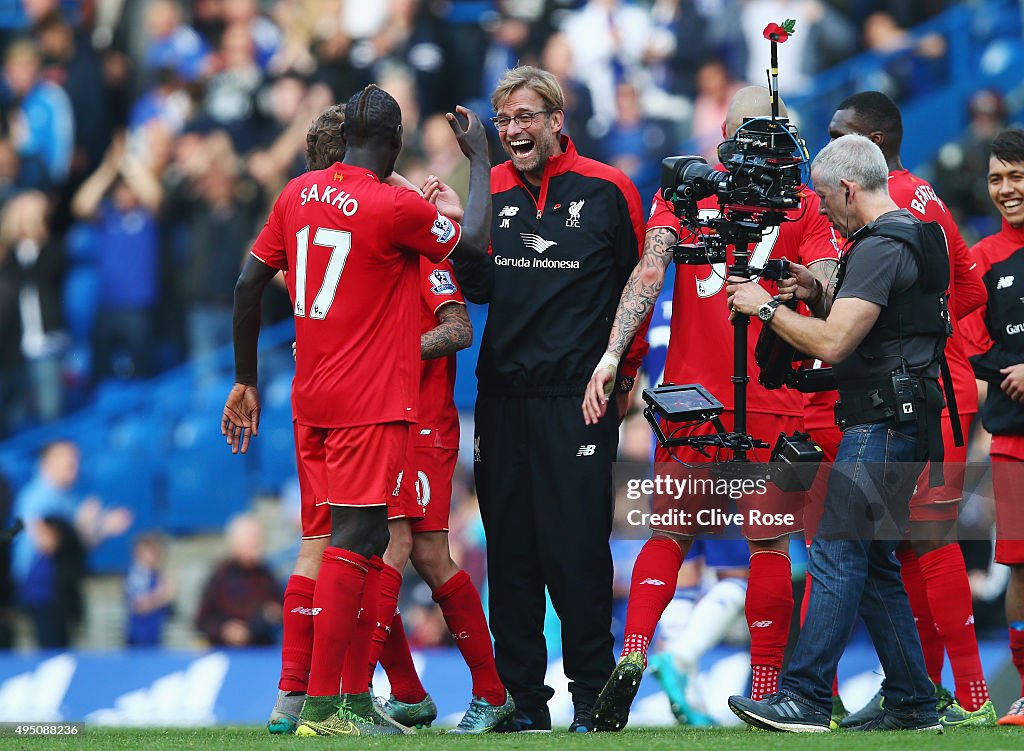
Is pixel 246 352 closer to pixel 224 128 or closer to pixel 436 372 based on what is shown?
pixel 436 372

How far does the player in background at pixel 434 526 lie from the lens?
5.77m

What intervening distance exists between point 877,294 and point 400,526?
2.10 meters

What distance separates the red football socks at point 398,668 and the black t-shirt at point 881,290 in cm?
220

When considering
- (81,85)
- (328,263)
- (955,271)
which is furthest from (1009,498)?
(81,85)

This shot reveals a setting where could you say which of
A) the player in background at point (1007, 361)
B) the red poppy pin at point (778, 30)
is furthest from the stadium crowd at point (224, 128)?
the red poppy pin at point (778, 30)

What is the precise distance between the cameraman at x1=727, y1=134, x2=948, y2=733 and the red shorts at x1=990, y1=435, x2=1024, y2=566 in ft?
4.25

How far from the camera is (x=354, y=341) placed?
5.17 metres

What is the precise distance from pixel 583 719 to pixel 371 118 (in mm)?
2342

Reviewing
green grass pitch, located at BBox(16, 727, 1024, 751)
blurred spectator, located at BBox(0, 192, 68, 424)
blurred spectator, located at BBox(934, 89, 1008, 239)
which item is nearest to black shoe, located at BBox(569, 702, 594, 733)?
green grass pitch, located at BBox(16, 727, 1024, 751)

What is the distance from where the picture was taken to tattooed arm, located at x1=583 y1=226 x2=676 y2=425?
5.54 meters

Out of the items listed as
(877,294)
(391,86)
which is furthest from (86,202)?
(877,294)

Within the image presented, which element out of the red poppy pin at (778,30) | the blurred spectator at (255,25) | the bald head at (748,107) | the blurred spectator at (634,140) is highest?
the blurred spectator at (255,25)

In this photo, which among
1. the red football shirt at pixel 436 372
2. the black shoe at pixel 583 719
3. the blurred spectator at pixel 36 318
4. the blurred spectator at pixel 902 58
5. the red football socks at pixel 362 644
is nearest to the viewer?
the red football socks at pixel 362 644

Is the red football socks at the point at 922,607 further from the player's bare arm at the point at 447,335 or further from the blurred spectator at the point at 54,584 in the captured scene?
the blurred spectator at the point at 54,584
